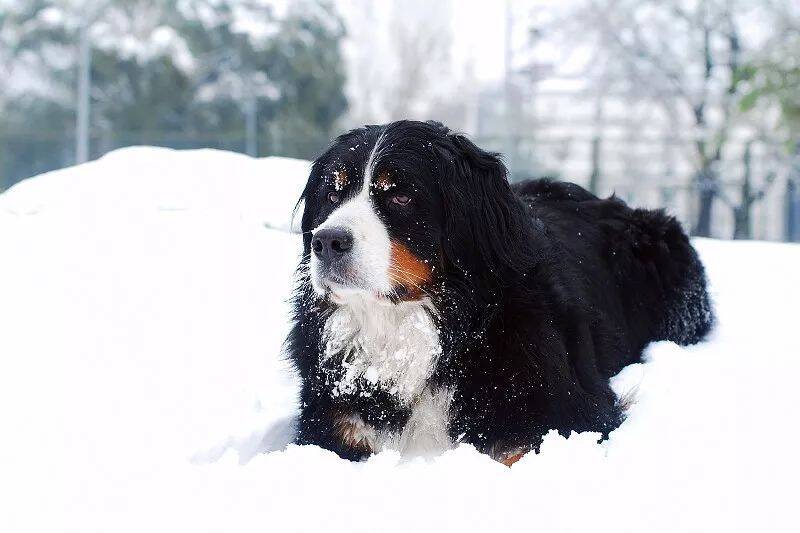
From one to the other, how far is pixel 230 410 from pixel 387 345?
78cm

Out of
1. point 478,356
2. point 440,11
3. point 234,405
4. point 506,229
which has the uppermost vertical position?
point 440,11

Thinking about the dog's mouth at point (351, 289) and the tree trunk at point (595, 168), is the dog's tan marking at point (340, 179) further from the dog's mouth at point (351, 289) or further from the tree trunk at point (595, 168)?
the tree trunk at point (595, 168)

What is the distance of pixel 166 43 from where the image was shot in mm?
29188

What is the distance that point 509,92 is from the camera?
27797 millimetres

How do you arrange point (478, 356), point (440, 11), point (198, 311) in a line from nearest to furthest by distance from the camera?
point (478, 356) < point (198, 311) < point (440, 11)

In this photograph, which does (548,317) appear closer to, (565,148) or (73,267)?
(73,267)

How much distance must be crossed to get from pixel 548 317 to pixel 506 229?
0.39m

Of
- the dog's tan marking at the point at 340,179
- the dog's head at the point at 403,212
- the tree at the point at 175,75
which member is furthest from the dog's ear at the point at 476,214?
the tree at the point at 175,75

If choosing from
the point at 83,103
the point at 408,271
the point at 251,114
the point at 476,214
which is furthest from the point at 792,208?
the point at 83,103

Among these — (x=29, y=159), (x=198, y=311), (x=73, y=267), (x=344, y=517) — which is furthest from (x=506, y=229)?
(x=29, y=159)

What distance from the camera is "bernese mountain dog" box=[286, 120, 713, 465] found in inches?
123

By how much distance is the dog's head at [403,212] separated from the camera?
10.00ft

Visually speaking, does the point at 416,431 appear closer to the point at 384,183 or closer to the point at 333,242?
the point at 333,242

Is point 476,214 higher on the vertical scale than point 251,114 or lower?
lower
